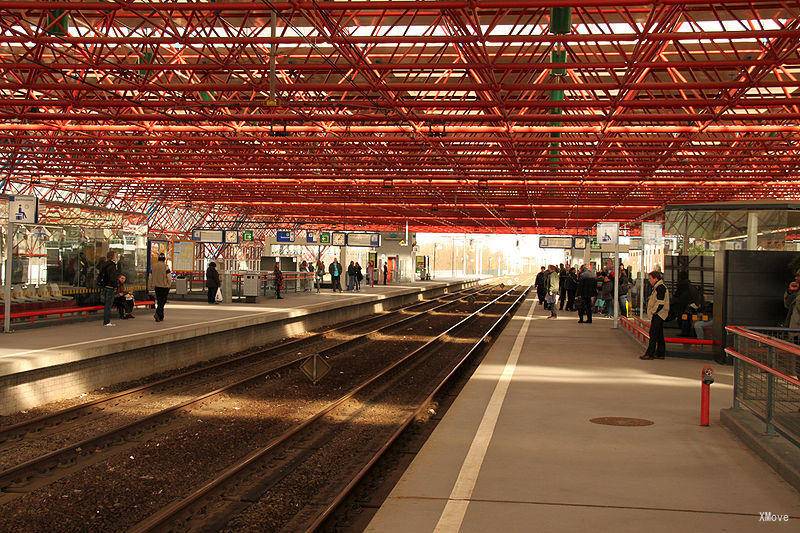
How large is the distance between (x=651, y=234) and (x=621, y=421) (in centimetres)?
1297

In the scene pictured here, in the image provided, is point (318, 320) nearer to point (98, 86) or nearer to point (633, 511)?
point (98, 86)

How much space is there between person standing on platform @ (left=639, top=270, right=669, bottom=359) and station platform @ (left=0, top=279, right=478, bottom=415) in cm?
958

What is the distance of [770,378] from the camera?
26.3ft

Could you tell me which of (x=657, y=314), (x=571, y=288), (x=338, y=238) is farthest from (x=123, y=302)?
(x=338, y=238)

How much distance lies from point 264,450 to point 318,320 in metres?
21.9

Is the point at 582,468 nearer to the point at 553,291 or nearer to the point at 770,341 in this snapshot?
the point at 770,341

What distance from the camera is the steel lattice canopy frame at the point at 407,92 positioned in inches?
781

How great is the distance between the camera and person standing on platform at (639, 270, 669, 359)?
15898mm

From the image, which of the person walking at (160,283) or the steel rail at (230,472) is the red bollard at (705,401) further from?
the person walking at (160,283)

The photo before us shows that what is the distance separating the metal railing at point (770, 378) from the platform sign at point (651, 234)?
12.6 metres

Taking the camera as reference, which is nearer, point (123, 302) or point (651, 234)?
point (651, 234)

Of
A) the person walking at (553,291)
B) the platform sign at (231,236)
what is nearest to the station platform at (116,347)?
the person walking at (553,291)

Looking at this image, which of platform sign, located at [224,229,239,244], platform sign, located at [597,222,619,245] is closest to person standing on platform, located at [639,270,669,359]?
platform sign, located at [597,222,619,245]

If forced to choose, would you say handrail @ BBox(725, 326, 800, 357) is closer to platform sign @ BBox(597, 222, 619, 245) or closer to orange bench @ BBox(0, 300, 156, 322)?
orange bench @ BBox(0, 300, 156, 322)
